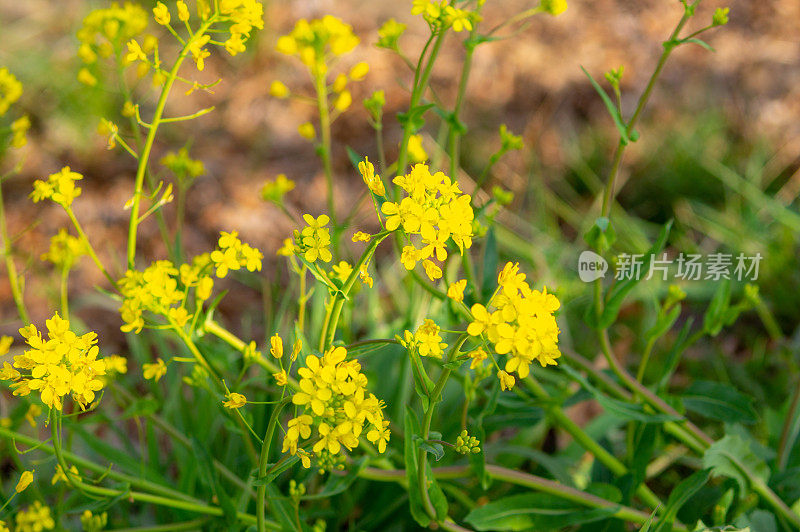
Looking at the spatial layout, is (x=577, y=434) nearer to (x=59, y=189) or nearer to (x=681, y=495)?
(x=681, y=495)

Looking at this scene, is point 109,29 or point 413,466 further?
point 109,29

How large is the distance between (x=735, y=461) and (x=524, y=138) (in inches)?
73.9

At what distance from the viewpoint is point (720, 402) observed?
130 centimetres

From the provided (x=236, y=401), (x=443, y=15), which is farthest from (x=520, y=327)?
(x=443, y=15)

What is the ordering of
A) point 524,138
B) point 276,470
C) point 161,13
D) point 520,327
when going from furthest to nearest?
point 524,138
point 161,13
point 276,470
point 520,327

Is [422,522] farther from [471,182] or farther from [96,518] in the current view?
[471,182]

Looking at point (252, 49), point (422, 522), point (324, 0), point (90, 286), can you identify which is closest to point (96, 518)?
point (422, 522)

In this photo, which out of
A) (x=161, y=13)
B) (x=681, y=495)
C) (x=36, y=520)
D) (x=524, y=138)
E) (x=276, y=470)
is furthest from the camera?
(x=524, y=138)

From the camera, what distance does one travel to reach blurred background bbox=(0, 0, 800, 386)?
2.30 meters

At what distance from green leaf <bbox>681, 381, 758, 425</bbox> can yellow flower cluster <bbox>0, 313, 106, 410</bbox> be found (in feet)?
3.31

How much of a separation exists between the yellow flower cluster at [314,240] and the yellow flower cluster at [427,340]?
0.12 meters

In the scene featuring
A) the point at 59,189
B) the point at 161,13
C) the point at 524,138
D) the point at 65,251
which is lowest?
the point at 524,138

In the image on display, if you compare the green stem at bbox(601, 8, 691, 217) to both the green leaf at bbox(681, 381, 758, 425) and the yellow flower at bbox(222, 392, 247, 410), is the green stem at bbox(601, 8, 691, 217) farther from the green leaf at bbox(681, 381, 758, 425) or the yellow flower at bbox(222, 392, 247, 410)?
the yellow flower at bbox(222, 392, 247, 410)

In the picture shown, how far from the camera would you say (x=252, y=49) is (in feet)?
10.5
